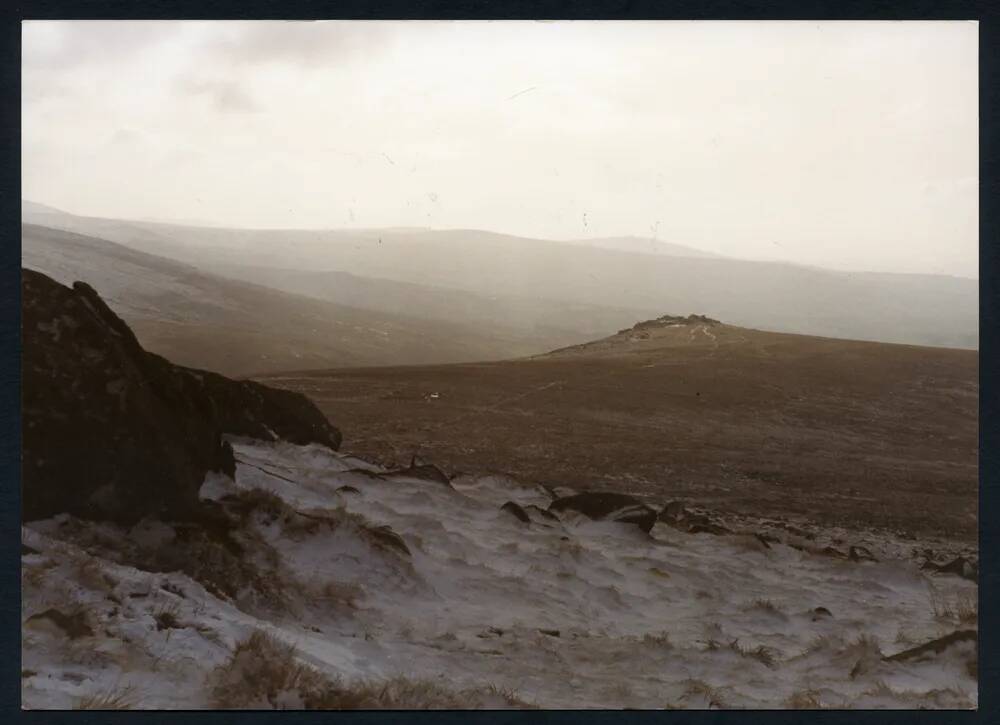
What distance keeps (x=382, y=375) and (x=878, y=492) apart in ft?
10.5

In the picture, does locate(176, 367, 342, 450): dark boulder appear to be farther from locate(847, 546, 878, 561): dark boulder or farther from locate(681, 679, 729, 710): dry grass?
locate(847, 546, 878, 561): dark boulder

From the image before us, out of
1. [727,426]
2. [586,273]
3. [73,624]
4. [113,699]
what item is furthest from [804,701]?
[73,624]

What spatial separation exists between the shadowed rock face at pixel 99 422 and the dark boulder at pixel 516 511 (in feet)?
5.15

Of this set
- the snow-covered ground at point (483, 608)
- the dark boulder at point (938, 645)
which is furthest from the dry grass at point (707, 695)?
the dark boulder at point (938, 645)

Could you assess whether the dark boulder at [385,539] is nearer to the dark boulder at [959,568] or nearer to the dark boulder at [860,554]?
the dark boulder at [860,554]

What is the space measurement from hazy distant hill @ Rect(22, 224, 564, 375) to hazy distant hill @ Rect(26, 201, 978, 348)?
0.15m

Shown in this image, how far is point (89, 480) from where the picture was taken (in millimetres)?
3803

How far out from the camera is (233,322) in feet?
17.4

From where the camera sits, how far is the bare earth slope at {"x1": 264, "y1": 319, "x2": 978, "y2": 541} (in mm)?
4812

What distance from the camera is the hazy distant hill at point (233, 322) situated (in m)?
4.88

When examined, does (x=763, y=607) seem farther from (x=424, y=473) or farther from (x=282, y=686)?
(x=282, y=686)

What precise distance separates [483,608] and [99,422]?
2103 mm

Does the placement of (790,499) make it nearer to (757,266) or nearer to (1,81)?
(757,266)

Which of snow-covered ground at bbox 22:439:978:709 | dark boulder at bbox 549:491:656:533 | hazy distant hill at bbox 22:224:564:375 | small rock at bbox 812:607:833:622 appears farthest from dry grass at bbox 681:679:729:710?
hazy distant hill at bbox 22:224:564:375
